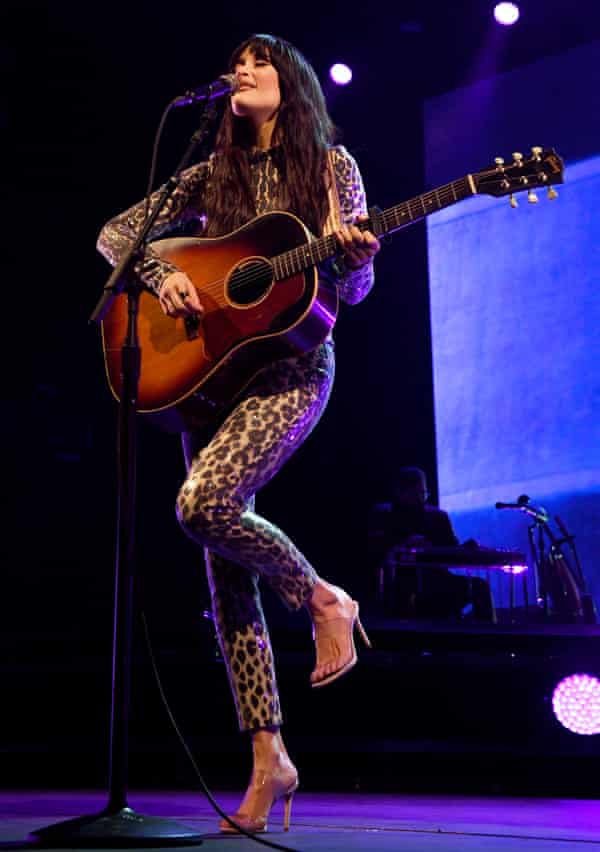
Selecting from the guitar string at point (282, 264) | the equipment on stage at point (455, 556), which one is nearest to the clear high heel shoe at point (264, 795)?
the guitar string at point (282, 264)

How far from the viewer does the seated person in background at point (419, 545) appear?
7.98 metres

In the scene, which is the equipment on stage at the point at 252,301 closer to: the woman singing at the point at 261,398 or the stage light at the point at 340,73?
the woman singing at the point at 261,398

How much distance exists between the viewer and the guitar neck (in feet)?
9.19

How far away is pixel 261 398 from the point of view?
2.92 metres

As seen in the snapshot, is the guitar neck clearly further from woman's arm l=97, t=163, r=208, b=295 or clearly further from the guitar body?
woman's arm l=97, t=163, r=208, b=295

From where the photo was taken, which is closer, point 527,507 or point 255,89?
point 255,89

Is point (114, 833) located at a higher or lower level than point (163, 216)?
lower

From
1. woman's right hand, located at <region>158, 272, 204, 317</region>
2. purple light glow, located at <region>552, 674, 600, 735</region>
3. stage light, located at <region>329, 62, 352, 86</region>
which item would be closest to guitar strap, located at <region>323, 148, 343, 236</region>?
woman's right hand, located at <region>158, 272, 204, 317</region>

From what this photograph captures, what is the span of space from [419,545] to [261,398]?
17.0ft

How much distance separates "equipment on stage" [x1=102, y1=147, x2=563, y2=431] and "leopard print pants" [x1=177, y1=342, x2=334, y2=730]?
0.10 metres

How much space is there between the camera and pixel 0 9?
7.43 metres

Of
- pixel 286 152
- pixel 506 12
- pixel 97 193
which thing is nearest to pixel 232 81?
pixel 286 152

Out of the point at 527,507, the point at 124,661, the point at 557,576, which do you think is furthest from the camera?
the point at 557,576

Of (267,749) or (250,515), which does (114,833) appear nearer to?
(267,749)
